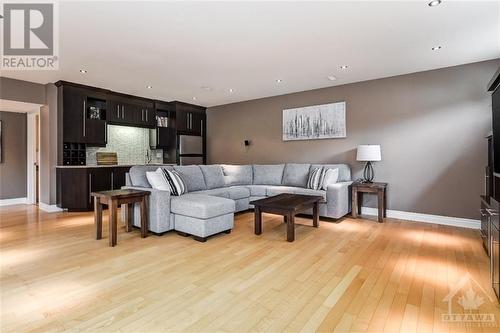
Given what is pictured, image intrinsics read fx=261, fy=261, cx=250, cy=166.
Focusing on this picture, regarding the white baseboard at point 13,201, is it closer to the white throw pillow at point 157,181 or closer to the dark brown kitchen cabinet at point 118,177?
the dark brown kitchen cabinet at point 118,177

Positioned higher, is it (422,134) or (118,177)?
(422,134)

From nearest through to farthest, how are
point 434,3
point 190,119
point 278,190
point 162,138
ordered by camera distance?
point 434,3
point 278,190
point 162,138
point 190,119

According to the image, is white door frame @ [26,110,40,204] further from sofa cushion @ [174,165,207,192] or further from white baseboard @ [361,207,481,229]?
white baseboard @ [361,207,481,229]

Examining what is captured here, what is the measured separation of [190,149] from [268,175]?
2.59 meters

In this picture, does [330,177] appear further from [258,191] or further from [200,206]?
[200,206]

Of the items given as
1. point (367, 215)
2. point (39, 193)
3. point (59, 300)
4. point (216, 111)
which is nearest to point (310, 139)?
point (367, 215)

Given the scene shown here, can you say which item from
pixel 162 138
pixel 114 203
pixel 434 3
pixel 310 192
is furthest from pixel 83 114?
pixel 434 3

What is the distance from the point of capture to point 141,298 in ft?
6.36

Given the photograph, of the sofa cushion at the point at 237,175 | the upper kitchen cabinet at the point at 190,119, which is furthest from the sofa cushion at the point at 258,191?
the upper kitchen cabinet at the point at 190,119

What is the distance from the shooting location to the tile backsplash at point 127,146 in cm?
596

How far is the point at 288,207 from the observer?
3271 mm

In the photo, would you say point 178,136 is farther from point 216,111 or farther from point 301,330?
point 301,330

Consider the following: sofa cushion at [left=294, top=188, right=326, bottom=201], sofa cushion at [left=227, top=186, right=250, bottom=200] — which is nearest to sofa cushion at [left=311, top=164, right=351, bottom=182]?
sofa cushion at [left=294, top=188, right=326, bottom=201]

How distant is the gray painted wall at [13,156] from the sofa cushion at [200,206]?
15.9 ft
